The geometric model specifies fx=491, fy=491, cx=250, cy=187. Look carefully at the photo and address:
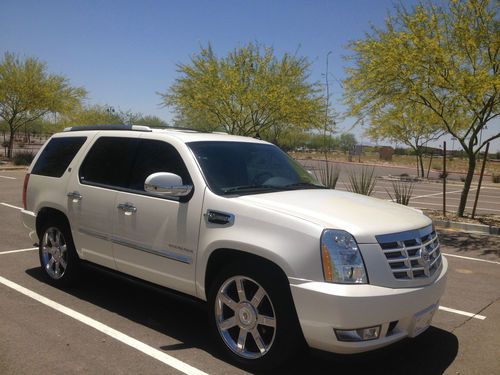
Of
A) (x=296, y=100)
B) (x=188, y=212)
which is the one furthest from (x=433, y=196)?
(x=188, y=212)

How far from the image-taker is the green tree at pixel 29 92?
97.6 feet

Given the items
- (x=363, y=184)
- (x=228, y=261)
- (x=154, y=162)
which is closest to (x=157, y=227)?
(x=154, y=162)

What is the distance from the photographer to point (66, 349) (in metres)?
3.96

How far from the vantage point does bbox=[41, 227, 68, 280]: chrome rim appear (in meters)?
5.53

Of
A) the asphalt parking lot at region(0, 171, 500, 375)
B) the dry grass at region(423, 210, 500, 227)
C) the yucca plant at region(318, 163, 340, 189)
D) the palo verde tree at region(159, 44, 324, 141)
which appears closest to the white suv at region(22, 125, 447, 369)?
the asphalt parking lot at region(0, 171, 500, 375)

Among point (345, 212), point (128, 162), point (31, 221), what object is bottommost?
point (31, 221)

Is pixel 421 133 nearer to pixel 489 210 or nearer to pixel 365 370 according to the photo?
pixel 489 210

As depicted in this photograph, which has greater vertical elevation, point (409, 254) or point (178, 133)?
point (178, 133)

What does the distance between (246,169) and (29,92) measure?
29.3 metres

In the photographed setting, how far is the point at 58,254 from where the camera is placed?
18.4 feet

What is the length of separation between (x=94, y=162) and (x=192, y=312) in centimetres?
189

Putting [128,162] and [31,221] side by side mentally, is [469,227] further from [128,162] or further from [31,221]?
[31,221]

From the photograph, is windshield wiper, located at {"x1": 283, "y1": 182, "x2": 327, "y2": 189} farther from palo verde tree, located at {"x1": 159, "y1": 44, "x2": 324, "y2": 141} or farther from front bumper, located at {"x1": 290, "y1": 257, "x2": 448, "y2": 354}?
palo verde tree, located at {"x1": 159, "y1": 44, "x2": 324, "y2": 141}

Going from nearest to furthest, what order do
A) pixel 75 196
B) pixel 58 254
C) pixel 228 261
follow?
pixel 228 261, pixel 75 196, pixel 58 254
